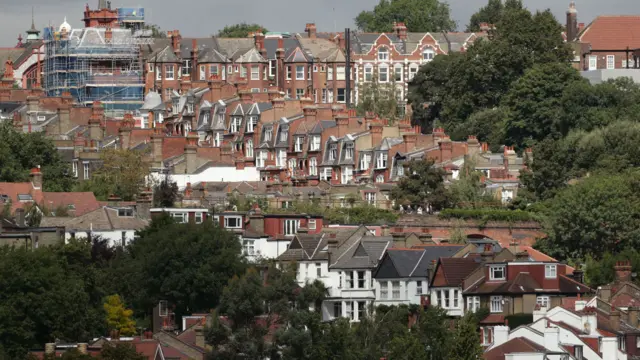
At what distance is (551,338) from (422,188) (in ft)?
124

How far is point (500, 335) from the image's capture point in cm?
8262

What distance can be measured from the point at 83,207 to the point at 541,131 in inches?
1268

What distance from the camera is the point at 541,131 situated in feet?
447

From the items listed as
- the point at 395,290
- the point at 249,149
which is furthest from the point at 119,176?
the point at 395,290

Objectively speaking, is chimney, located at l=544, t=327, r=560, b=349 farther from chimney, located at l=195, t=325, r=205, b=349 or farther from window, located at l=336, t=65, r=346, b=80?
A: window, located at l=336, t=65, r=346, b=80

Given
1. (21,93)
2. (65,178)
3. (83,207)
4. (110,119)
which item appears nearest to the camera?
(83,207)

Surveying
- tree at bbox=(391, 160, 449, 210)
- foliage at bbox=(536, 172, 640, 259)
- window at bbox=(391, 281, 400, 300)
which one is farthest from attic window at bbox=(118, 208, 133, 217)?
window at bbox=(391, 281, 400, 300)

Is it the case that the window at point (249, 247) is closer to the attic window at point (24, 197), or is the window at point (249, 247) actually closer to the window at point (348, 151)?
the attic window at point (24, 197)

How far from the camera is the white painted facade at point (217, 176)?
427 feet

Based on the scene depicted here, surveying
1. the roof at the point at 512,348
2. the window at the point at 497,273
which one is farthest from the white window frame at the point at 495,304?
the roof at the point at 512,348

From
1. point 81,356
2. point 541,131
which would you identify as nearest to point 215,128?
point 541,131

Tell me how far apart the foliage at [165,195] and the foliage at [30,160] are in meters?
6.84

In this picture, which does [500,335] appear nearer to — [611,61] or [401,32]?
[611,61]

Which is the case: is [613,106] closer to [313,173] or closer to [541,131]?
[541,131]
